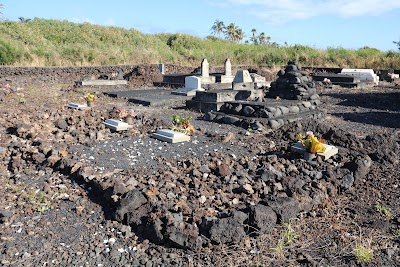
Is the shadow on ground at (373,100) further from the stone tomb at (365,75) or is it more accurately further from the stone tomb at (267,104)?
the stone tomb at (365,75)

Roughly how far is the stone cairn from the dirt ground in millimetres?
4430

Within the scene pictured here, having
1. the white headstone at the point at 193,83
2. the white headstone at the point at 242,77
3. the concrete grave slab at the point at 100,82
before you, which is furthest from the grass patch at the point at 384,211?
the concrete grave slab at the point at 100,82

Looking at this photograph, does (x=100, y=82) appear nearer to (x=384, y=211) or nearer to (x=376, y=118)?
(x=376, y=118)

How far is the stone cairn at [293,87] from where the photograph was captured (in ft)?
42.4

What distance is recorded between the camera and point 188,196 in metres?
5.09

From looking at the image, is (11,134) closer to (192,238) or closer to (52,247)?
(52,247)

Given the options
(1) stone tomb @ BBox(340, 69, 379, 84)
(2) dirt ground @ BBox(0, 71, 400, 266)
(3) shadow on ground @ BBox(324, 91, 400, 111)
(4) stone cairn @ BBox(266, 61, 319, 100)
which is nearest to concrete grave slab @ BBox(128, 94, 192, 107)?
(4) stone cairn @ BBox(266, 61, 319, 100)

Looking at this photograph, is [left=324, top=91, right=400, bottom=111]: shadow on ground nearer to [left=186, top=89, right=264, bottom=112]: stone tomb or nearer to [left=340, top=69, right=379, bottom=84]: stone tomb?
[left=186, top=89, right=264, bottom=112]: stone tomb

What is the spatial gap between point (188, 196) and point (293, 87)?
900cm

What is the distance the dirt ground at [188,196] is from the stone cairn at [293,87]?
4.43 meters

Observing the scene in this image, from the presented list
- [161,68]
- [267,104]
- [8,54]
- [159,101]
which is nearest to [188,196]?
[267,104]

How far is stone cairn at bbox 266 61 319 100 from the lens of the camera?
12.9 metres

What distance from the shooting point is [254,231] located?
4219 mm

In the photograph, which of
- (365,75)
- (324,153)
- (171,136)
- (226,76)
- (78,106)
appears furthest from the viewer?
(365,75)
